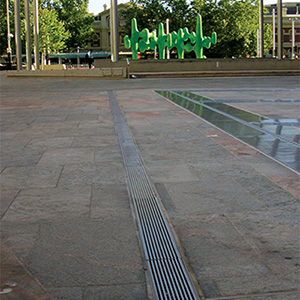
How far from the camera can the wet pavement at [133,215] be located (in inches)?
117

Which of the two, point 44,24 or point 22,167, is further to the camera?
point 44,24

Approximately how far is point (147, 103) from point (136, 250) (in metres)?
10.6

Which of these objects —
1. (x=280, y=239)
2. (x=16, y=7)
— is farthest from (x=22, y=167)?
(x=16, y=7)

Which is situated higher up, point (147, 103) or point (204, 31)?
point (204, 31)

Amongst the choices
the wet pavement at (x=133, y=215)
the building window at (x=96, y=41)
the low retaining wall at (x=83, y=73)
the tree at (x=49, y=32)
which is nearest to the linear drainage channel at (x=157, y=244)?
the wet pavement at (x=133, y=215)

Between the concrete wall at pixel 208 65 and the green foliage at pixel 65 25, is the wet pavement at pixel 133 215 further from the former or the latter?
the green foliage at pixel 65 25

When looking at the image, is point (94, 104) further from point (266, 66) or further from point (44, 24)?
point (44, 24)

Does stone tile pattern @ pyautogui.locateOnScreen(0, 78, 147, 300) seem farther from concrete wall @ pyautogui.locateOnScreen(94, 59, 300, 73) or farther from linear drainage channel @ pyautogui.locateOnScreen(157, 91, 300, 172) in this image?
concrete wall @ pyautogui.locateOnScreen(94, 59, 300, 73)

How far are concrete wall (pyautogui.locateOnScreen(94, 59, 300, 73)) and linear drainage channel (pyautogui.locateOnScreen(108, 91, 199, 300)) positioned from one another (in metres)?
28.8

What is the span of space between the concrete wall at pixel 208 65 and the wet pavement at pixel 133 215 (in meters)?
26.3

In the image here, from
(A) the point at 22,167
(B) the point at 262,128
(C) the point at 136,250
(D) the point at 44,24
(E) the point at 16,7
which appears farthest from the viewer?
(D) the point at 44,24

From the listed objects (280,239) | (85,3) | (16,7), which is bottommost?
(280,239)

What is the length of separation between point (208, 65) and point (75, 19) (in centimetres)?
5584

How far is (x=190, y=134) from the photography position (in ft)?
27.3
